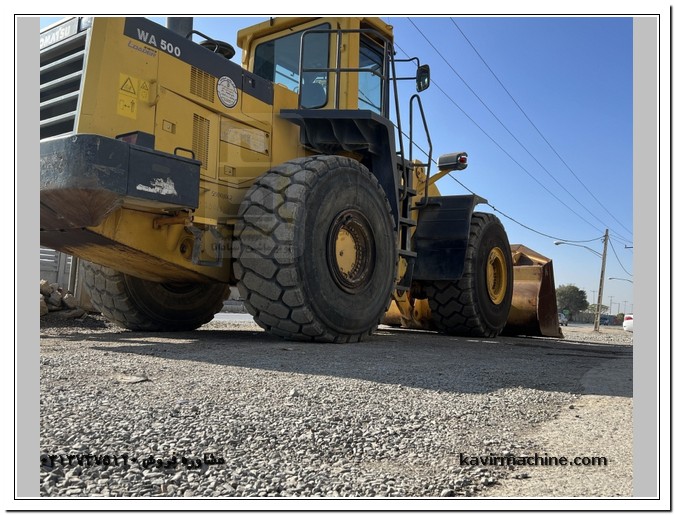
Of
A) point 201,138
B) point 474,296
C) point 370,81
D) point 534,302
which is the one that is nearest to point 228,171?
point 201,138

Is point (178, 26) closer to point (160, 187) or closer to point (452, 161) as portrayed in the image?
Answer: point (160, 187)

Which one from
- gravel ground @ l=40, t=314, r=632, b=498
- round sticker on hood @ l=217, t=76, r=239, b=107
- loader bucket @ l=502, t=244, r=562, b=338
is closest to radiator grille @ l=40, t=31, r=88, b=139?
round sticker on hood @ l=217, t=76, r=239, b=107

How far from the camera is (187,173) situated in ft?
13.2

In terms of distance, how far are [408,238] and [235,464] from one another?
4564 millimetres

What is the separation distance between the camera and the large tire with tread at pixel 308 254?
4.25m

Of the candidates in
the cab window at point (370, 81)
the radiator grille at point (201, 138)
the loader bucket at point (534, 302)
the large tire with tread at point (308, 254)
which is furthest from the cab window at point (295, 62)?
the loader bucket at point (534, 302)

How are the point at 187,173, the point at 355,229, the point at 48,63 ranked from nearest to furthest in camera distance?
the point at 187,173 < the point at 48,63 < the point at 355,229

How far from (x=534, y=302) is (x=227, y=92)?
5384 mm

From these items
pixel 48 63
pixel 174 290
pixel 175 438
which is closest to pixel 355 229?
pixel 174 290

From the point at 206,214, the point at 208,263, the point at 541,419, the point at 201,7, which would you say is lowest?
the point at 541,419

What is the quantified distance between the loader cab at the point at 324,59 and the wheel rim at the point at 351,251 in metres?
1.16

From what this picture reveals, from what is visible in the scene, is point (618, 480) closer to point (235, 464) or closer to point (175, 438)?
point (235, 464)

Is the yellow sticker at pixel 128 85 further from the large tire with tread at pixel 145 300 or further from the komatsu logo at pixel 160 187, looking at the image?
the large tire with tread at pixel 145 300

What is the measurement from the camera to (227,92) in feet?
16.4
